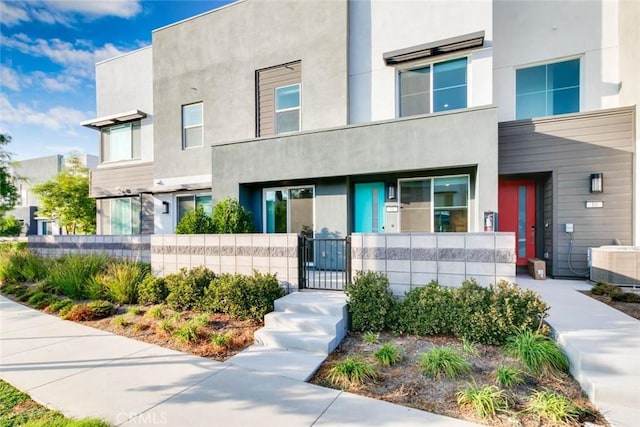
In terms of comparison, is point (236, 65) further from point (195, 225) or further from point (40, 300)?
point (40, 300)

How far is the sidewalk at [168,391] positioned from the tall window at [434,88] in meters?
7.10

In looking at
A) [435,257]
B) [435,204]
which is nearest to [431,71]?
[435,204]

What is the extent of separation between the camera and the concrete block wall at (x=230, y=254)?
587 centimetres

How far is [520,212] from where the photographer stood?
871 cm

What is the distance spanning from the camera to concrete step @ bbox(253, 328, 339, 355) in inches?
163

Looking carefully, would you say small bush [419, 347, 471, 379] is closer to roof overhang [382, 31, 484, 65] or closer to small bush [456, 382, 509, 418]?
small bush [456, 382, 509, 418]

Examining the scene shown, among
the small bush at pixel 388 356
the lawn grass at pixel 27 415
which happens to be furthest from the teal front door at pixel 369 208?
the lawn grass at pixel 27 415

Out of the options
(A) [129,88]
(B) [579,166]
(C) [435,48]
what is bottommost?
(B) [579,166]

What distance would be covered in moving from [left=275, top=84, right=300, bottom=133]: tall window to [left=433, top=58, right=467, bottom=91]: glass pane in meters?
3.93

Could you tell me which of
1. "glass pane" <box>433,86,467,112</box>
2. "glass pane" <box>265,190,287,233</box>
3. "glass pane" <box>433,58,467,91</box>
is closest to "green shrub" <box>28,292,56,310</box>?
"glass pane" <box>265,190,287,233</box>

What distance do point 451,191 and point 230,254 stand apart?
5.66 m

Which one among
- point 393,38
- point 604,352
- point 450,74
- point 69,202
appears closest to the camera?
point 604,352

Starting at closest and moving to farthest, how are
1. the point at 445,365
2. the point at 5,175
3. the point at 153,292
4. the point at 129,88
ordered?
the point at 445,365 < the point at 153,292 < the point at 5,175 < the point at 129,88

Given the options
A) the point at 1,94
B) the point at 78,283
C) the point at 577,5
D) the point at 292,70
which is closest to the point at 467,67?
the point at 577,5
